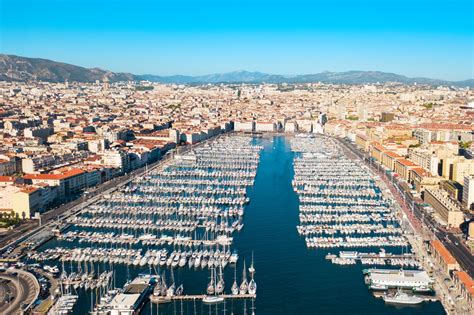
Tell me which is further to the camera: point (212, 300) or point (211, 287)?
point (211, 287)

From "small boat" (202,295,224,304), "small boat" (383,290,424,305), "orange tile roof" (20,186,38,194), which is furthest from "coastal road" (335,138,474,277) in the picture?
"orange tile roof" (20,186,38,194)

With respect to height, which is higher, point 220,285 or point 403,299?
point 220,285

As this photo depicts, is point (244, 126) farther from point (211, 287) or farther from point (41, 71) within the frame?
point (41, 71)

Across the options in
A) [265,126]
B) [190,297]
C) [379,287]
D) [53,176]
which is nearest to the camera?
[190,297]

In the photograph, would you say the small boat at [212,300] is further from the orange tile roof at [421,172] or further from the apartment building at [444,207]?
the orange tile roof at [421,172]

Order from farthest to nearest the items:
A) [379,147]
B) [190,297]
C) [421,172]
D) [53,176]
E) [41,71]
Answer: [41,71], [379,147], [421,172], [53,176], [190,297]

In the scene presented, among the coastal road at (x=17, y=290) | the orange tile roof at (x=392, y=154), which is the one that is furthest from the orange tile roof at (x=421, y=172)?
the coastal road at (x=17, y=290)

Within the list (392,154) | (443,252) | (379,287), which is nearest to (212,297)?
(379,287)
